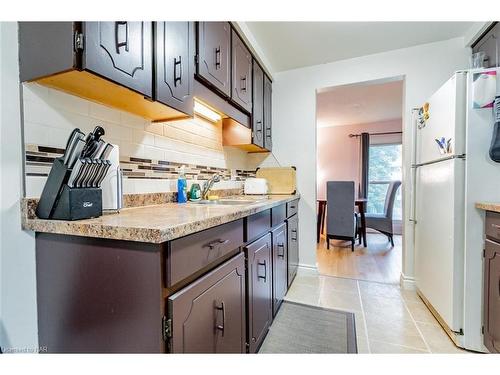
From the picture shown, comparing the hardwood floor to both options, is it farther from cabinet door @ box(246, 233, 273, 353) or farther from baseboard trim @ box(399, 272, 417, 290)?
cabinet door @ box(246, 233, 273, 353)

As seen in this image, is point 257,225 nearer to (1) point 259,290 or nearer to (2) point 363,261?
(1) point 259,290

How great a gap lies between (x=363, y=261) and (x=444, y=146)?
1.95 m

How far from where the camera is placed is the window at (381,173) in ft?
15.9

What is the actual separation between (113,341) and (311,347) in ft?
3.87

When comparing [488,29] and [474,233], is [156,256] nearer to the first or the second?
[474,233]

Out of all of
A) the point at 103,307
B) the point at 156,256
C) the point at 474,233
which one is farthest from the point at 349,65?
the point at 103,307

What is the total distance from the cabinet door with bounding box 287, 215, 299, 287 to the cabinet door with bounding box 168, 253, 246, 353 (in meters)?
1.08

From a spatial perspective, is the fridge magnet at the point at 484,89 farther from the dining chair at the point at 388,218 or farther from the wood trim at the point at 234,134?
the dining chair at the point at 388,218

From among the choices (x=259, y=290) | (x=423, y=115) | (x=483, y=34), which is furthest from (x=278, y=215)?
(x=483, y=34)

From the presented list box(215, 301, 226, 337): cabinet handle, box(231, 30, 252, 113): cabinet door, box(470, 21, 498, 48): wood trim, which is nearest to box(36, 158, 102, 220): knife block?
box(215, 301, 226, 337): cabinet handle

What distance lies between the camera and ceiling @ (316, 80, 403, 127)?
10.6 ft

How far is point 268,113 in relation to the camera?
8.45ft
